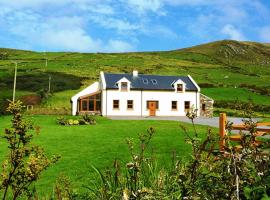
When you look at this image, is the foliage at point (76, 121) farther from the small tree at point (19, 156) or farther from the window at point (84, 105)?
the small tree at point (19, 156)

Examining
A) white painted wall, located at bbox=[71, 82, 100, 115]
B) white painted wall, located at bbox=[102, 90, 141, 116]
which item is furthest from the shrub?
white painted wall, located at bbox=[71, 82, 100, 115]

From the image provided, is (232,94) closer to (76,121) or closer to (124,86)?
(124,86)

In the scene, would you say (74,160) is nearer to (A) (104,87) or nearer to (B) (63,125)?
(B) (63,125)

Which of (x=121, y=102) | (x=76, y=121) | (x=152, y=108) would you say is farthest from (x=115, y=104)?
(x=76, y=121)

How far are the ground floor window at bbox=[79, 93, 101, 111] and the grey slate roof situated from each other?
2.53 metres

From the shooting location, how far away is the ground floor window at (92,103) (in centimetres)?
7131

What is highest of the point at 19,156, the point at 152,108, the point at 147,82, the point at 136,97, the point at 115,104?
the point at 147,82

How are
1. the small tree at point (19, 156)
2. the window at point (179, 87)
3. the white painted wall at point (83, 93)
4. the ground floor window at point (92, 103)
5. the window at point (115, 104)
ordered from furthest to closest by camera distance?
the window at point (179, 87), the window at point (115, 104), the ground floor window at point (92, 103), the white painted wall at point (83, 93), the small tree at point (19, 156)

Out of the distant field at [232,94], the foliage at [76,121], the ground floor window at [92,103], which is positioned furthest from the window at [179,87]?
the foliage at [76,121]

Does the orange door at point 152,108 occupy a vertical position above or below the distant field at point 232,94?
below

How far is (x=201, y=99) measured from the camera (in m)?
76.9

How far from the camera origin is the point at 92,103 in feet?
235

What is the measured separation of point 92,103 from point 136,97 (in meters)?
7.11

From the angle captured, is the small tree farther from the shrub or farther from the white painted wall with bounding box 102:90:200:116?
the white painted wall with bounding box 102:90:200:116
